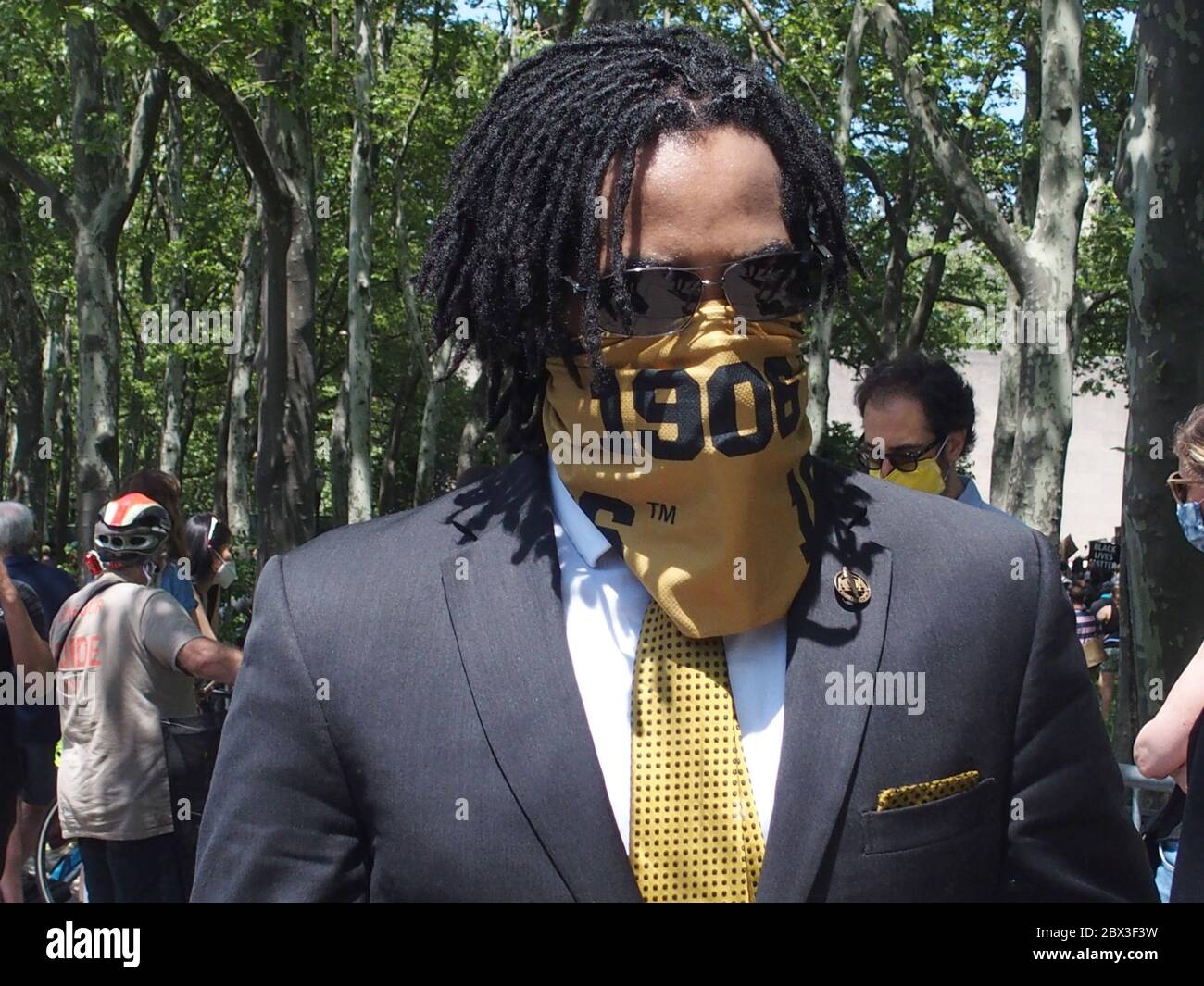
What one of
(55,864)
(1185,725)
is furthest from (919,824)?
(55,864)

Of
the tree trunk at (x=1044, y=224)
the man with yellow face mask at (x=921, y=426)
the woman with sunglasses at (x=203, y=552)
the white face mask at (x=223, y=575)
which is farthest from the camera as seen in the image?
the tree trunk at (x=1044, y=224)

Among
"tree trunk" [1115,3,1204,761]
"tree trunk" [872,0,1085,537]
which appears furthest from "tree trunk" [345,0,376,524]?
"tree trunk" [1115,3,1204,761]

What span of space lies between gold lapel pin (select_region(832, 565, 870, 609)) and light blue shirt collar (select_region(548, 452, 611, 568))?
0.33m

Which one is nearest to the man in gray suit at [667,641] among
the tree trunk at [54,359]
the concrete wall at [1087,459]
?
the tree trunk at [54,359]

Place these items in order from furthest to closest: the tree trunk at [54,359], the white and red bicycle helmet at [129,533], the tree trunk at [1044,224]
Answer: the tree trunk at [54,359] < the tree trunk at [1044,224] < the white and red bicycle helmet at [129,533]

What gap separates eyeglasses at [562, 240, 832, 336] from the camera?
2.08m

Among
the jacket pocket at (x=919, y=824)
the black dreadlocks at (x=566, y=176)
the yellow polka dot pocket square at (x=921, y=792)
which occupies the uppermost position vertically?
the black dreadlocks at (x=566, y=176)

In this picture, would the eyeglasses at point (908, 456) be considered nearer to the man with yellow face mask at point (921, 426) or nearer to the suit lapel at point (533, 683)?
the man with yellow face mask at point (921, 426)

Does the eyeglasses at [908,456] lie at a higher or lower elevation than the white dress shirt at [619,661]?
higher

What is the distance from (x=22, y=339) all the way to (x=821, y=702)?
A: 23.5 meters

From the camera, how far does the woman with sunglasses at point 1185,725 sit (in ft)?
10.3

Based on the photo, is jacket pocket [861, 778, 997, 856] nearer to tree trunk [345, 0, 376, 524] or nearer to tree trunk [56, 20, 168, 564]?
tree trunk [56, 20, 168, 564]
